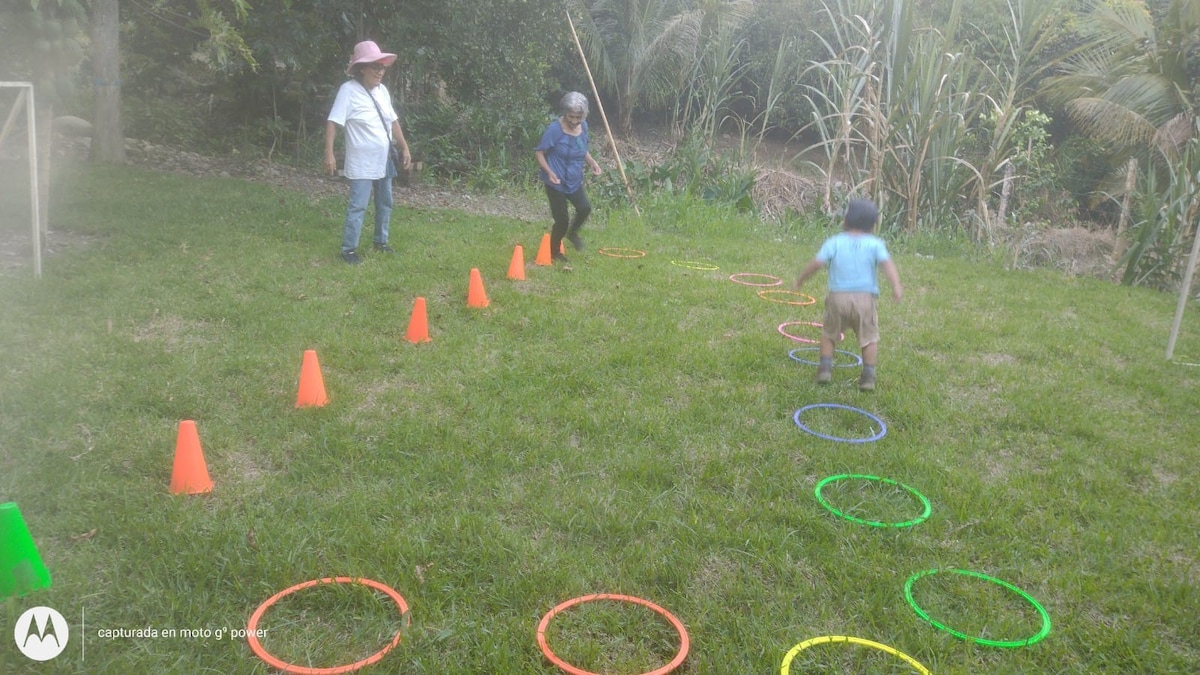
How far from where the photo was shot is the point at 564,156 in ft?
25.6

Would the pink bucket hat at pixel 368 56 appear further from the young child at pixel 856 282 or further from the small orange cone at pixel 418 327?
the young child at pixel 856 282

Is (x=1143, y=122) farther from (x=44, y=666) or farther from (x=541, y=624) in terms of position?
(x=44, y=666)

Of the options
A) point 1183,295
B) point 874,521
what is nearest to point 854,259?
point 874,521

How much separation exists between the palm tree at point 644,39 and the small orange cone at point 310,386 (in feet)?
39.5

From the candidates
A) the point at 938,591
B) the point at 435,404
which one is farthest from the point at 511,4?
the point at 938,591

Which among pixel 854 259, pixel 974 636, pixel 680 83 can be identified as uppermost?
pixel 680 83

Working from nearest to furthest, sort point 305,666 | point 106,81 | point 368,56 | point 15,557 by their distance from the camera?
point 305,666 → point 15,557 → point 368,56 → point 106,81

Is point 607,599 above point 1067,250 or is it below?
below

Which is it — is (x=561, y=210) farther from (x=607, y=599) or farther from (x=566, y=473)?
(x=607, y=599)

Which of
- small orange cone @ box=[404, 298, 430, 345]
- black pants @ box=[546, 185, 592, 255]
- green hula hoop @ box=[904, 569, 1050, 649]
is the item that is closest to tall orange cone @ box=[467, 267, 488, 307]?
small orange cone @ box=[404, 298, 430, 345]

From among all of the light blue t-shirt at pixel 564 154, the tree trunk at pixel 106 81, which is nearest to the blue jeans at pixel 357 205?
the light blue t-shirt at pixel 564 154

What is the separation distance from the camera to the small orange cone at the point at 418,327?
17.9 ft

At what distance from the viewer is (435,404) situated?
4469 millimetres

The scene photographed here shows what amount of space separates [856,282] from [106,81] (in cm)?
948
